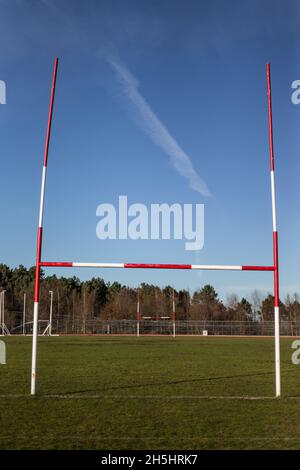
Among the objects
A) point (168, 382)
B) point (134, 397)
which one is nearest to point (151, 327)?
point (168, 382)

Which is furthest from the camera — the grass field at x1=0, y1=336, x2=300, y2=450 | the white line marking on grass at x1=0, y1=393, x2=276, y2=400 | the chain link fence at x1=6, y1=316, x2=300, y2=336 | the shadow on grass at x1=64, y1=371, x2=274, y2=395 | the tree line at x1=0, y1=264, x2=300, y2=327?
the tree line at x1=0, y1=264, x2=300, y2=327

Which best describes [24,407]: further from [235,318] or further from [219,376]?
[235,318]

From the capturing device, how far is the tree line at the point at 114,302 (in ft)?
210

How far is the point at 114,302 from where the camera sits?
220 ft

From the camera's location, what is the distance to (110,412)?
5.05 m

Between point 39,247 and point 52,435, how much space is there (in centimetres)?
267

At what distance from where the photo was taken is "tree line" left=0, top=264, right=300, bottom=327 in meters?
64.1

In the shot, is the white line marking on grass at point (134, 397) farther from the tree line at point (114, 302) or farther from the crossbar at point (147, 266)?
the tree line at point (114, 302)

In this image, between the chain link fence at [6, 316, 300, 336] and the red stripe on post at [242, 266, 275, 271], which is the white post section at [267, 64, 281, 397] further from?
the chain link fence at [6, 316, 300, 336]

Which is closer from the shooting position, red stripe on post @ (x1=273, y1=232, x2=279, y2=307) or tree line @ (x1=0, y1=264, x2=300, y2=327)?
red stripe on post @ (x1=273, y1=232, x2=279, y2=307)

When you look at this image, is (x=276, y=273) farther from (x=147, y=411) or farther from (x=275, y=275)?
(x=147, y=411)

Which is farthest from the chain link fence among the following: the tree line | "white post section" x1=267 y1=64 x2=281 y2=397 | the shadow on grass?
"white post section" x1=267 y1=64 x2=281 y2=397

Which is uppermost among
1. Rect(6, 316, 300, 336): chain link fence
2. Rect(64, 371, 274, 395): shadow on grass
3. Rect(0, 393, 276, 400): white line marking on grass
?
Rect(0, 393, 276, 400): white line marking on grass

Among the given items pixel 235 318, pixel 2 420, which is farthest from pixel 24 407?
pixel 235 318
